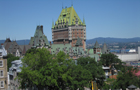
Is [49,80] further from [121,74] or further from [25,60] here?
[121,74]

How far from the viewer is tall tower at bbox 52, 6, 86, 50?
16975cm

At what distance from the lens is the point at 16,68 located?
80.4 metres

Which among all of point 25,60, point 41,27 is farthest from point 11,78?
point 41,27

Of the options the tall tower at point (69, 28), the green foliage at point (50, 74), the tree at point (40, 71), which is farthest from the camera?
the tall tower at point (69, 28)

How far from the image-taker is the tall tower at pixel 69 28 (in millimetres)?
169750

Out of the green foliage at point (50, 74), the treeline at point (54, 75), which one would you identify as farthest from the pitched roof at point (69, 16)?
the green foliage at point (50, 74)

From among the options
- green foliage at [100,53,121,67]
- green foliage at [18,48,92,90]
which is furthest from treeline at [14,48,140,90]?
green foliage at [100,53,121,67]

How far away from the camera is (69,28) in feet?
558

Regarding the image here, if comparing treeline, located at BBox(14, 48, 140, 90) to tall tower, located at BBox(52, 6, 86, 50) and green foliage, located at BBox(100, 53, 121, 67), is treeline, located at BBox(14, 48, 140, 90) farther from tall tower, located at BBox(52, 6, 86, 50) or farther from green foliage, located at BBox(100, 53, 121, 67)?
tall tower, located at BBox(52, 6, 86, 50)

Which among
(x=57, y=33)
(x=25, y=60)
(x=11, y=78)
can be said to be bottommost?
(x=11, y=78)

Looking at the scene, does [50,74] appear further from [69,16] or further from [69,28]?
[69,16]

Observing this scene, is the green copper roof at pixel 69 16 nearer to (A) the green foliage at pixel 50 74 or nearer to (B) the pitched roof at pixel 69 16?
(B) the pitched roof at pixel 69 16

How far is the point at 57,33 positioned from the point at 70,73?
11892 cm

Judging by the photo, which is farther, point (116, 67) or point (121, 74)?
point (116, 67)
